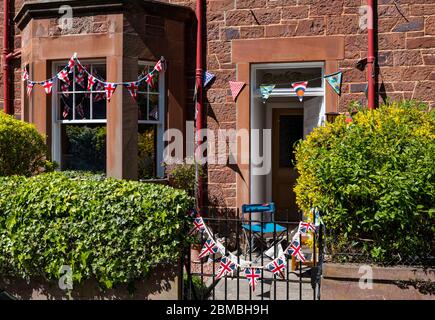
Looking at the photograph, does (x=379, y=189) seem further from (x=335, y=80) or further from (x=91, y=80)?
(x=91, y=80)

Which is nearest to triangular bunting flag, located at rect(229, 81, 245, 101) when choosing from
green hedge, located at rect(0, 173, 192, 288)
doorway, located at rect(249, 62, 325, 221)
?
doorway, located at rect(249, 62, 325, 221)

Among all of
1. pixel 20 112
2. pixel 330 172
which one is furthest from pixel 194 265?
pixel 20 112

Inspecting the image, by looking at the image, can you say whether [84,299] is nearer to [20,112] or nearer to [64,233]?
[64,233]

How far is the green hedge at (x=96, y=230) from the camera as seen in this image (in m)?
4.51

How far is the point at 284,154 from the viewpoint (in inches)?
417

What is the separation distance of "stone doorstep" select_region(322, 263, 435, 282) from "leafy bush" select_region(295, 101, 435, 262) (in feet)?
0.48

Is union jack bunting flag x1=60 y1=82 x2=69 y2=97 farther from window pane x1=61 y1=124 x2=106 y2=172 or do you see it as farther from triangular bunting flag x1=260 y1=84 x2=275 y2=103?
triangular bunting flag x1=260 y1=84 x2=275 y2=103

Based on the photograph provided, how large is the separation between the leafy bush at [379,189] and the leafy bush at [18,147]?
4291 mm

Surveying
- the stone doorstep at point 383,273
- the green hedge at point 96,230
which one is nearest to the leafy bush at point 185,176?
the green hedge at point 96,230

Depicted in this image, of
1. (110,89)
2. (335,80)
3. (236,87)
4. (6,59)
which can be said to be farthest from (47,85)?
(335,80)

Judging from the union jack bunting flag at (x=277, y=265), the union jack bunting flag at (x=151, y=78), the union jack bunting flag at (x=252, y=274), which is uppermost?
the union jack bunting flag at (x=151, y=78)

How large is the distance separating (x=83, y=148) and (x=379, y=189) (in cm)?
577

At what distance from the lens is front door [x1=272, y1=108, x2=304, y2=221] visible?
1033 cm

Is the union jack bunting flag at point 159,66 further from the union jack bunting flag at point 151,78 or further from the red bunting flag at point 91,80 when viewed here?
the red bunting flag at point 91,80
